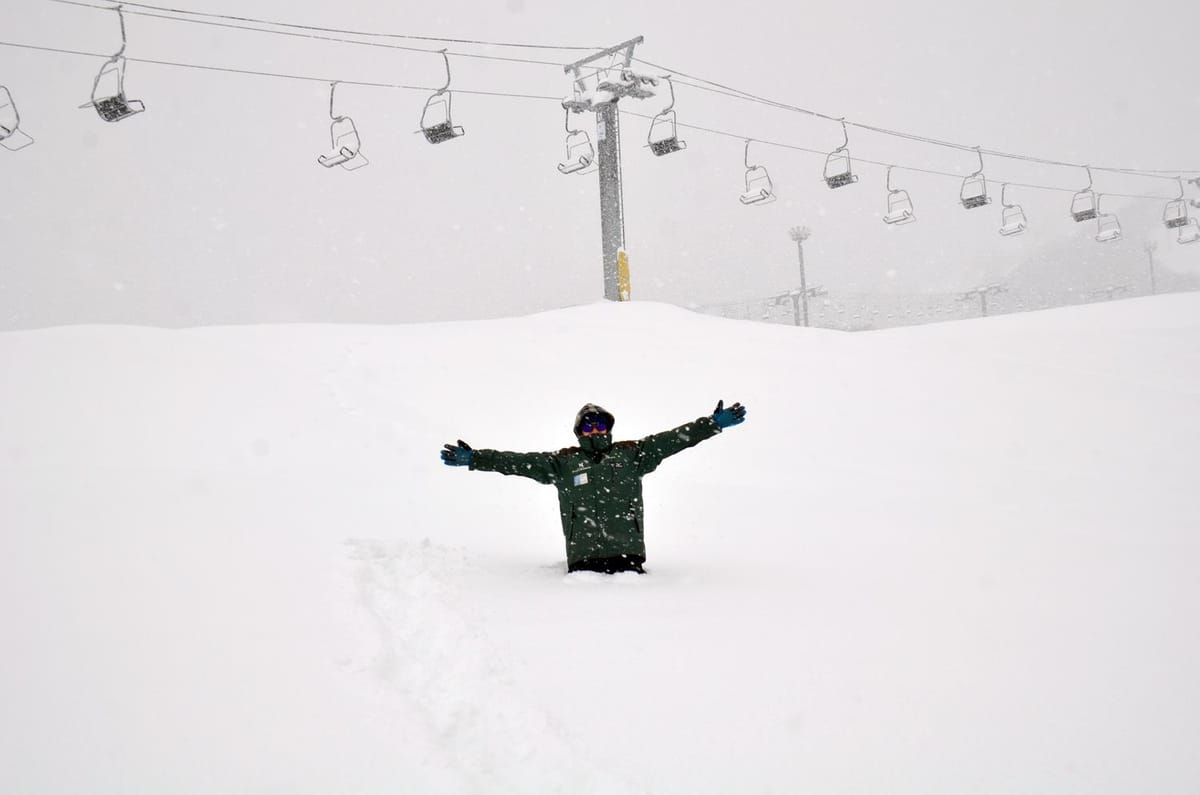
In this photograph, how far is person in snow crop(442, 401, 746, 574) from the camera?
16.8 feet

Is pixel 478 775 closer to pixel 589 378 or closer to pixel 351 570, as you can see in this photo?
pixel 351 570

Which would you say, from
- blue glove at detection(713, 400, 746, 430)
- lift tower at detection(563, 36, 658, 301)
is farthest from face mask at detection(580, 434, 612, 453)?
lift tower at detection(563, 36, 658, 301)

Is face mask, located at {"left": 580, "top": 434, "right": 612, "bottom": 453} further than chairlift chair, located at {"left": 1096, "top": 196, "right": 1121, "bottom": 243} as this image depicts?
No

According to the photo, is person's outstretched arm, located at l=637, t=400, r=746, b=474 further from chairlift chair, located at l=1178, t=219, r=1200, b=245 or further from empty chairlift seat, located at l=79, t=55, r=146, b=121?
chairlift chair, located at l=1178, t=219, r=1200, b=245

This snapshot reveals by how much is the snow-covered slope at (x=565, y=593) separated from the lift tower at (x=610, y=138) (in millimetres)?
7531

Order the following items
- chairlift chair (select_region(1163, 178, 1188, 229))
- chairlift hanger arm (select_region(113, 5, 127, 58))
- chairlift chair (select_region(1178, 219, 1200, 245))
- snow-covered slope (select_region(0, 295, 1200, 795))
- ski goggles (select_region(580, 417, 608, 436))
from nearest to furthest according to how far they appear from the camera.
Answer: snow-covered slope (select_region(0, 295, 1200, 795)), ski goggles (select_region(580, 417, 608, 436)), chairlift hanger arm (select_region(113, 5, 127, 58)), chairlift chair (select_region(1163, 178, 1188, 229)), chairlift chair (select_region(1178, 219, 1200, 245))

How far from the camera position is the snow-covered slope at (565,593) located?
8.95ft

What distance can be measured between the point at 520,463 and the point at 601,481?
57 centimetres

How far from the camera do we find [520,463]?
5289 millimetres

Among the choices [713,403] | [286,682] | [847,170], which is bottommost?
[286,682]

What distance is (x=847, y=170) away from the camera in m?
16.5

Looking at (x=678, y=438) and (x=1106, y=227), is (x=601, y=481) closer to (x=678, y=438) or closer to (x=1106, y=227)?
(x=678, y=438)

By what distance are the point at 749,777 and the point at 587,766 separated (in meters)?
0.55

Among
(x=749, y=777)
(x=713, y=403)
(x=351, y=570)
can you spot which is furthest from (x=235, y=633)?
(x=713, y=403)
